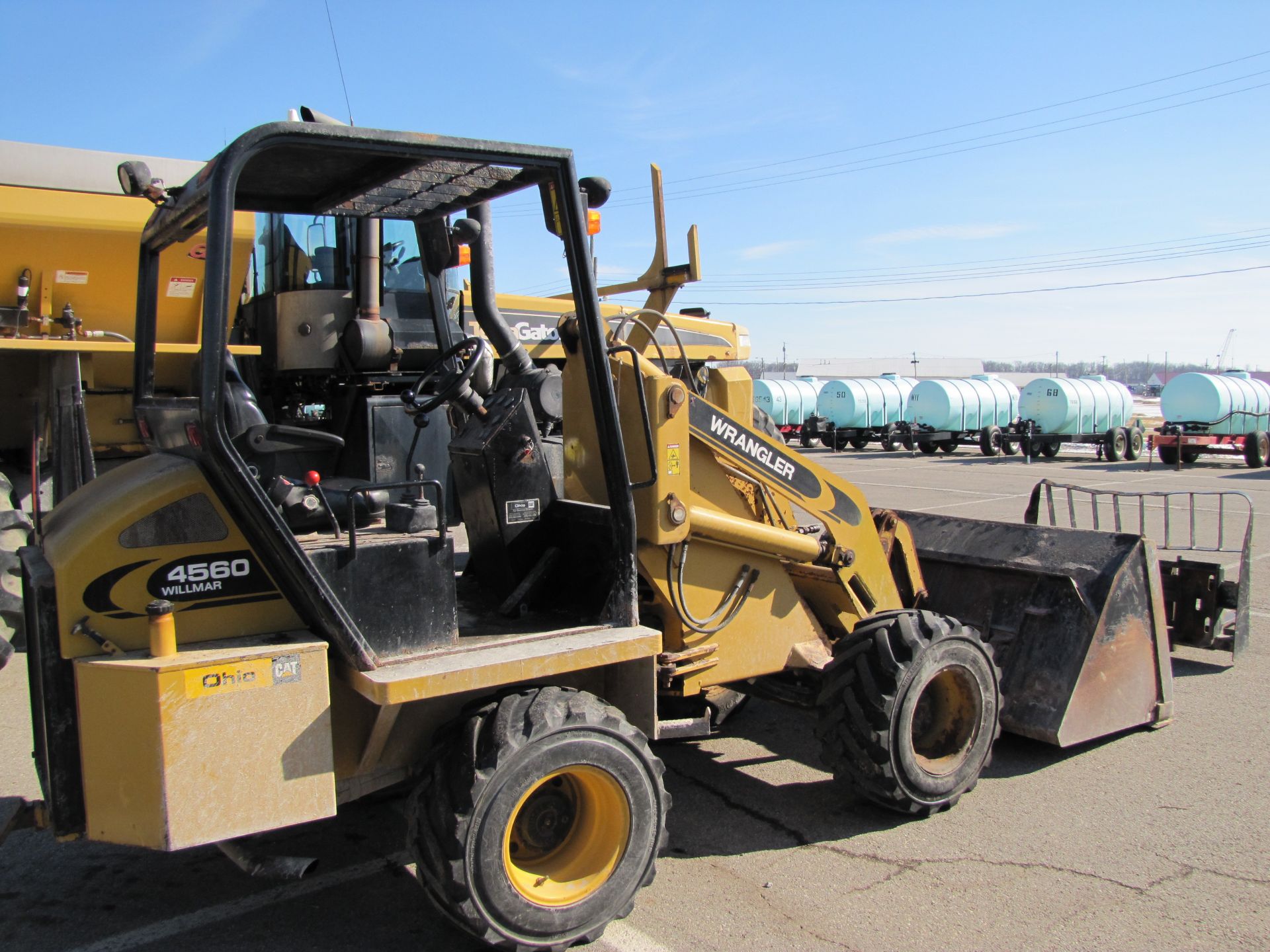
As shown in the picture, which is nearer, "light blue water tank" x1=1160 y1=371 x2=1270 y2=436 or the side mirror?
the side mirror

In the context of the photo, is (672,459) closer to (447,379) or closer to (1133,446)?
(447,379)

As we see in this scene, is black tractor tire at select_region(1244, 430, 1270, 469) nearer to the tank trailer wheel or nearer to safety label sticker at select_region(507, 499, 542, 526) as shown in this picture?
the tank trailer wheel

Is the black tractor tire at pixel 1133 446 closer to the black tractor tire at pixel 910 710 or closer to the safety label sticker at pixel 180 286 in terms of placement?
the black tractor tire at pixel 910 710

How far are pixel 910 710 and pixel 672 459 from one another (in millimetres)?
1566

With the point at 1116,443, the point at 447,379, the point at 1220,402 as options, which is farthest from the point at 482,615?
the point at 1116,443

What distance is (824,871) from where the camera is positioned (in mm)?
3996

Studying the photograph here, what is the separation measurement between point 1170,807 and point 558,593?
9.98ft

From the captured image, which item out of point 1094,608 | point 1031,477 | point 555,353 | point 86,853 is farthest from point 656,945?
point 1031,477

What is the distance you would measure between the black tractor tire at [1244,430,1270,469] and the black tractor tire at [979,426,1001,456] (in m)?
6.50

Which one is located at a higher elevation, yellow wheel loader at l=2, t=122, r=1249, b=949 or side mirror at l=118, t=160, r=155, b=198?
side mirror at l=118, t=160, r=155, b=198

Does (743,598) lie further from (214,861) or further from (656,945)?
(214,861)

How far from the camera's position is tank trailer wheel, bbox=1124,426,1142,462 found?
A: 91.7 feet

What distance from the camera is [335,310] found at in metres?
8.55

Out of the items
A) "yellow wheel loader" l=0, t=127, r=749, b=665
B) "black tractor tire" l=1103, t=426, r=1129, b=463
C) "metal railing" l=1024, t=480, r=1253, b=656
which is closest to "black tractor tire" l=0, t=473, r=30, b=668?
"yellow wheel loader" l=0, t=127, r=749, b=665
